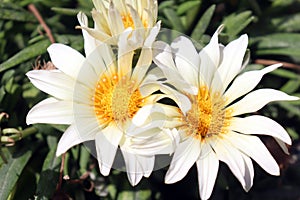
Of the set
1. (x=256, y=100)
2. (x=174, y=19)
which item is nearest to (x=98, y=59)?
(x=256, y=100)

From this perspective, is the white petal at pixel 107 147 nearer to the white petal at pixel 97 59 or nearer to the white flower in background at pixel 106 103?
the white flower in background at pixel 106 103

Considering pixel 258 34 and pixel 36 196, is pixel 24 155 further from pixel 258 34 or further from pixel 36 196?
pixel 258 34

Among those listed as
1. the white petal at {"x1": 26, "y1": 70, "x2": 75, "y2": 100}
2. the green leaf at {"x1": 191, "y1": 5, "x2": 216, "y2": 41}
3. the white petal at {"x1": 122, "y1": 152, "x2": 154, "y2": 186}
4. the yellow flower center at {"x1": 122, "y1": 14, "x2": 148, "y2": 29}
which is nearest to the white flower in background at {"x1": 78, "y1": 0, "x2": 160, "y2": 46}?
the yellow flower center at {"x1": 122, "y1": 14, "x2": 148, "y2": 29}

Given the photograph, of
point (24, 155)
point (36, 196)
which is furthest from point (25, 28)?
point (36, 196)

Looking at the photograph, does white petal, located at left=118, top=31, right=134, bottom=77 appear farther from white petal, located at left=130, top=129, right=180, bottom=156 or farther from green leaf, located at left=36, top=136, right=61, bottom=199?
green leaf, located at left=36, top=136, right=61, bottom=199

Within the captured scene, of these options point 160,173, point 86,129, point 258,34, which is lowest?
point 160,173
